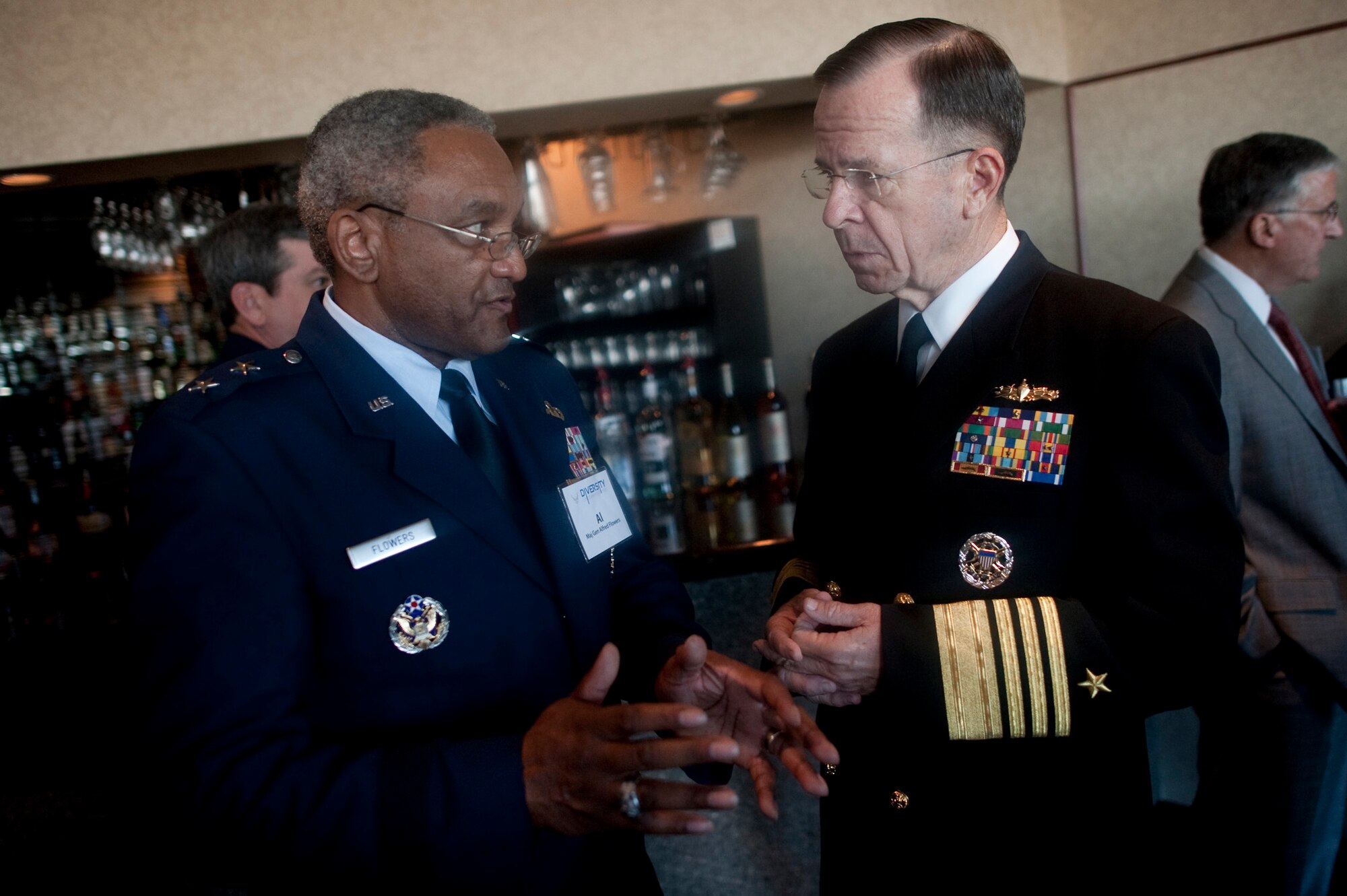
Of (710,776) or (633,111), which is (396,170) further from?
(633,111)

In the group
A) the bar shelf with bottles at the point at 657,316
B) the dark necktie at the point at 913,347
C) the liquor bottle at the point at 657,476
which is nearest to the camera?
the dark necktie at the point at 913,347

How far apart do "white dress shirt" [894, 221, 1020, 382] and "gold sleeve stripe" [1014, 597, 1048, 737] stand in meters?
0.38

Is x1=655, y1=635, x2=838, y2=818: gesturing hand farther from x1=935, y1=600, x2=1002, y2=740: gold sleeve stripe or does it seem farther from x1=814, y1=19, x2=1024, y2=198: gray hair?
x1=814, y1=19, x2=1024, y2=198: gray hair

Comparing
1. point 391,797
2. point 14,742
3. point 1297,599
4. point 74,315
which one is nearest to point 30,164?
point 74,315

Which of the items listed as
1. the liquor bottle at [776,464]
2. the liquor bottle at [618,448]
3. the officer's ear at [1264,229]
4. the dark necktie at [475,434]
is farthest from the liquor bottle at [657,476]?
the officer's ear at [1264,229]

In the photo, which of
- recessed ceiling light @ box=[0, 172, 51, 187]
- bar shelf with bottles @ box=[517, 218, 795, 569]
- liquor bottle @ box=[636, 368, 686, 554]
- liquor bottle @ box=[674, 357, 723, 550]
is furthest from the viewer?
bar shelf with bottles @ box=[517, 218, 795, 569]

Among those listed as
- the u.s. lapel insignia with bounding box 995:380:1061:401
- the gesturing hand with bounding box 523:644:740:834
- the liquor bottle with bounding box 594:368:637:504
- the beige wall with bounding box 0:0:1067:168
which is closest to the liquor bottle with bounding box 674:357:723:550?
the liquor bottle with bounding box 594:368:637:504

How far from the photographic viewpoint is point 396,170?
131 cm

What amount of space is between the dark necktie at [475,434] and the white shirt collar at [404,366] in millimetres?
12

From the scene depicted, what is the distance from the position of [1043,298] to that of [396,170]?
0.97 meters

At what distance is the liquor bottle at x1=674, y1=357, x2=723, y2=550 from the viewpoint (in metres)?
3.13

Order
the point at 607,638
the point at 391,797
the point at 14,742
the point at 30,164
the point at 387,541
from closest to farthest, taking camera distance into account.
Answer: the point at 391,797 → the point at 387,541 → the point at 607,638 → the point at 14,742 → the point at 30,164

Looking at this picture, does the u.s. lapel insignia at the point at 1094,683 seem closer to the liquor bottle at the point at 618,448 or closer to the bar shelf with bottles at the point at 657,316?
the liquor bottle at the point at 618,448

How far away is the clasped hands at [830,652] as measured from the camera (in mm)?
1195
